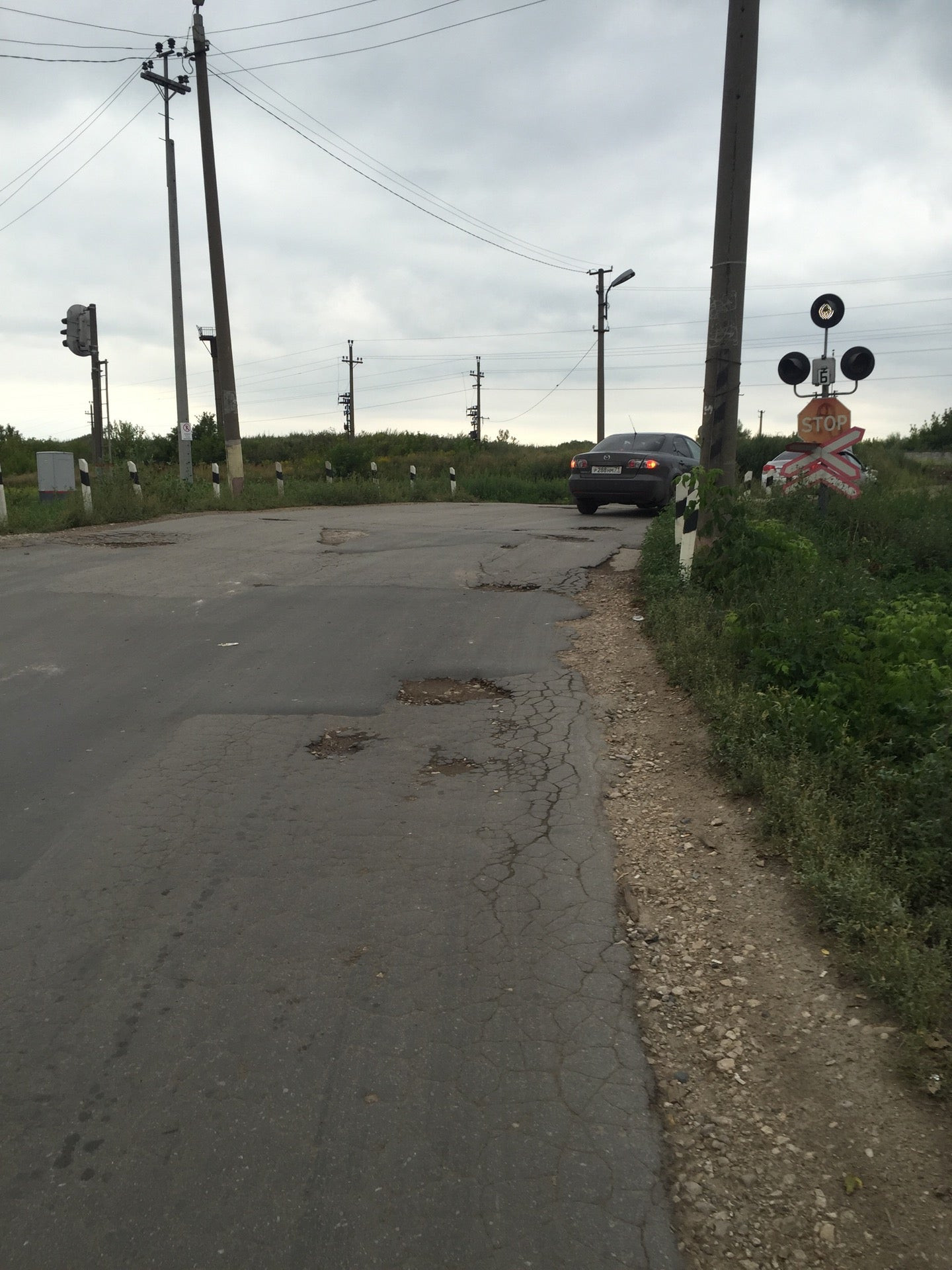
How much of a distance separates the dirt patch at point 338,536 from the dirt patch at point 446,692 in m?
6.22

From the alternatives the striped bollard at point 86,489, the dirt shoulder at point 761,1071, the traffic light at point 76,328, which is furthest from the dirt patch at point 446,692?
the traffic light at point 76,328

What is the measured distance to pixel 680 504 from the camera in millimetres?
10312

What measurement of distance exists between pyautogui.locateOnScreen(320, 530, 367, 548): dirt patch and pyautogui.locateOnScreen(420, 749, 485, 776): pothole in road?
25.1 feet

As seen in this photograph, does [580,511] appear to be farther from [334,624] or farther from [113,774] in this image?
[113,774]

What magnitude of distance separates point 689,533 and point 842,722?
422 centimetres

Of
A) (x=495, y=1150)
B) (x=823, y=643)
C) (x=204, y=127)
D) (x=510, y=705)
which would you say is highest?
(x=204, y=127)

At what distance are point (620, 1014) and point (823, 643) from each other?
364 centimetres

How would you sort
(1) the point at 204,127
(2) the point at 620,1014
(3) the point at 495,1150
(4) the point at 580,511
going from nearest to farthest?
(3) the point at 495,1150 → (2) the point at 620,1014 → (4) the point at 580,511 → (1) the point at 204,127

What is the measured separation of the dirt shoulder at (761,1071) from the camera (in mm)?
2465

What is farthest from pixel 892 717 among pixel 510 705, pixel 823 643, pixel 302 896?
pixel 302 896

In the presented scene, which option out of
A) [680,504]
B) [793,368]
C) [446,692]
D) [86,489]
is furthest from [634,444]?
[446,692]

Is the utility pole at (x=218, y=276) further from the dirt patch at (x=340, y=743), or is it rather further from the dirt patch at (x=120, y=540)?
the dirt patch at (x=340, y=743)

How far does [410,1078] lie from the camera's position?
2.97m

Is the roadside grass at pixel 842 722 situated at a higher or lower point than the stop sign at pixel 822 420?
lower
